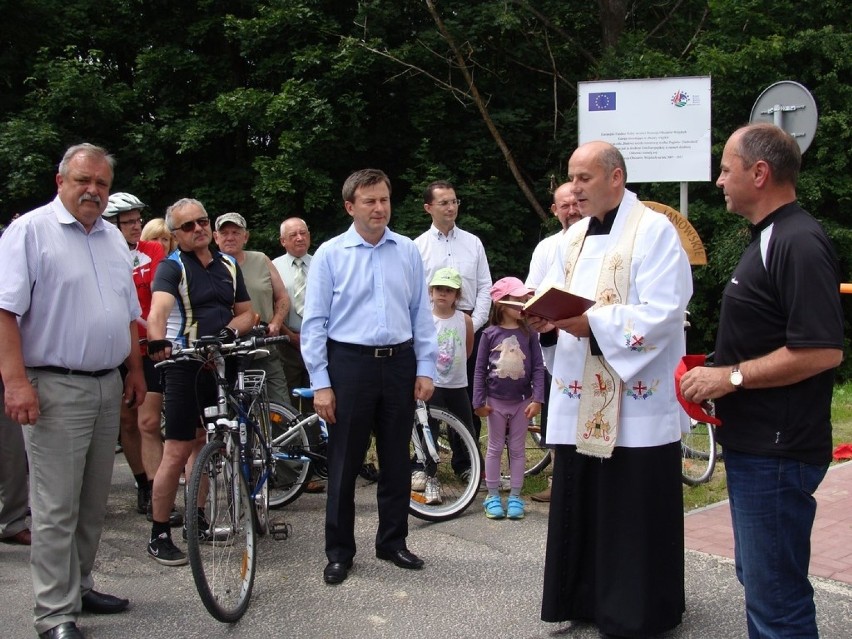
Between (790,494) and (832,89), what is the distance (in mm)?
11411

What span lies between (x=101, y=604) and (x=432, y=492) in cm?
228

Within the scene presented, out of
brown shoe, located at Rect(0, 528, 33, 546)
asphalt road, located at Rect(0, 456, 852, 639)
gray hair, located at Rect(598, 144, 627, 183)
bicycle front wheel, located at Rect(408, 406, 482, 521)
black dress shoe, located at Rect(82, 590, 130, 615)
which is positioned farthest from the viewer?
bicycle front wheel, located at Rect(408, 406, 482, 521)

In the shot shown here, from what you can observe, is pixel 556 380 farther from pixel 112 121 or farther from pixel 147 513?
pixel 112 121

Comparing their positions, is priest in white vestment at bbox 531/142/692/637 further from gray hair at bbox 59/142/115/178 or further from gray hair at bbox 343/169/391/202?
gray hair at bbox 59/142/115/178

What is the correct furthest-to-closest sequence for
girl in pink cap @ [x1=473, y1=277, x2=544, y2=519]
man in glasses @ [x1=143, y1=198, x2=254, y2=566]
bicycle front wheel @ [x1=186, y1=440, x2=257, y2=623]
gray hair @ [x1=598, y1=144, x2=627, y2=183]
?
girl in pink cap @ [x1=473, y1=277, x2=544, y2=519]
man in glasses @ [x1=143, y1=198, x2=254, y2=566]
bicycle front wheel @ [x1=186, y1=440, x2=257, y2=623]
gray hair @ [x1=598, y1=144, x2=627, y2=183]

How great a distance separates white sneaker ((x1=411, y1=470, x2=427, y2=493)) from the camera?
6024 millimetres

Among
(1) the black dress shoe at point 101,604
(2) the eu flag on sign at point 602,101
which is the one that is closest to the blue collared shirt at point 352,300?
(1) the black dress shoe at point 101,604

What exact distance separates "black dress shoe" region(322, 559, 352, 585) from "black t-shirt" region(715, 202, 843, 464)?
7.89 feet

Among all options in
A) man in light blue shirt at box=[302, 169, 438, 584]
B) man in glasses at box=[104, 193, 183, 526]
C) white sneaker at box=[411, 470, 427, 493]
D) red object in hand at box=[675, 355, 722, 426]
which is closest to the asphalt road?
man in light blue shirt at box=[302, 169, 438, 584]

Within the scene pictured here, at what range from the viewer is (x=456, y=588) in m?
4.61

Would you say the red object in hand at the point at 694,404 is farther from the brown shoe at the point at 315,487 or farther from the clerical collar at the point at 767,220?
the brown shoe at the point at 315,487

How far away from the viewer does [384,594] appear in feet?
15.0

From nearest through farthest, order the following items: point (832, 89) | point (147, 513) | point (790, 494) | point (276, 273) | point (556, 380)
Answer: point (790, 494) → point (556, 380) → point (147, 513) → point (276, 273) → point (832, 89)

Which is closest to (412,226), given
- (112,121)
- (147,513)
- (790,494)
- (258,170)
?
(258,170)
